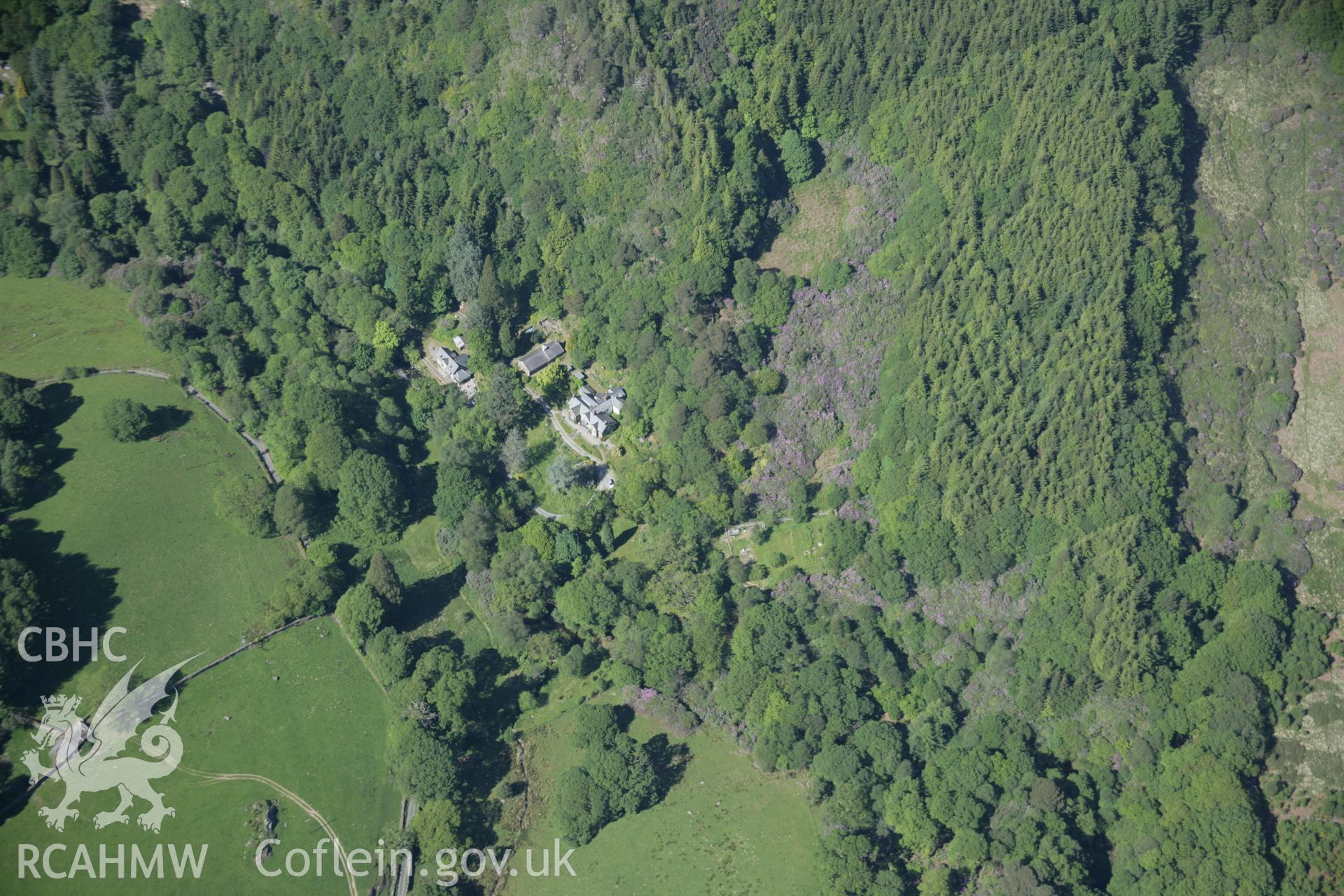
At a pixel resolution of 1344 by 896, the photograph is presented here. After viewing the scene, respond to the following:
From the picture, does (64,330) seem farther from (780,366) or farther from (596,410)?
Result: (780,366)

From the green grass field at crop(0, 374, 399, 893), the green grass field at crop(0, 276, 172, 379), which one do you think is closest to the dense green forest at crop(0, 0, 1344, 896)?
the green grass field at crop(0, 276, 172, 379)

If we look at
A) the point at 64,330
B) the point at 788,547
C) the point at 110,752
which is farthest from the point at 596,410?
the point at 64,330

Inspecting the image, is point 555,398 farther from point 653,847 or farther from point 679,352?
point 653,847

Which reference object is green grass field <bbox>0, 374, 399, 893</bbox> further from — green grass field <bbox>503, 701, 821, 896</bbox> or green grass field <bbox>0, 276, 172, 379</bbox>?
green grass field <bbox>503, 701, 821, 896</bbox>

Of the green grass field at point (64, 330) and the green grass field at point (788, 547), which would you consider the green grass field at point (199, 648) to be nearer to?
the green grass field at point (64, 330)

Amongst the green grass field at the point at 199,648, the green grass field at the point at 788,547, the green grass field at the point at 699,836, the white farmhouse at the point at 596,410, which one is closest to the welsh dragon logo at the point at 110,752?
the green grass field at the point at 199,648
